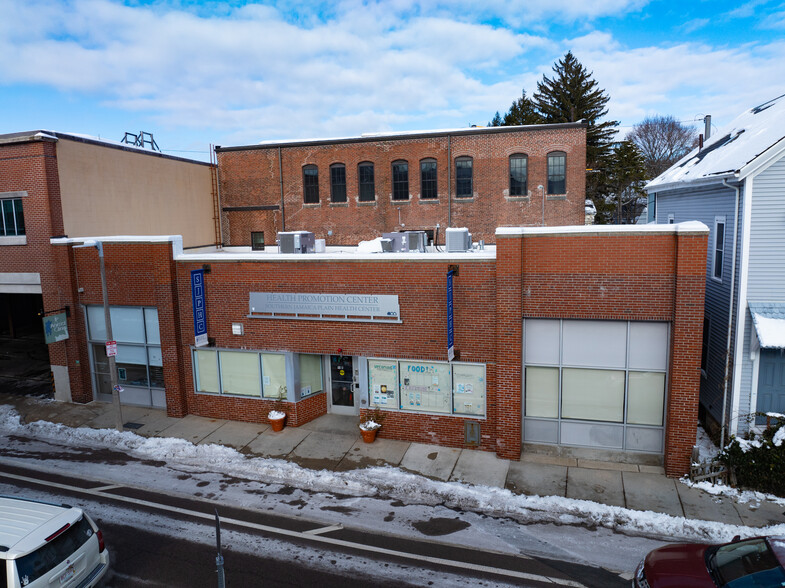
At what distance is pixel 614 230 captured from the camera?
1302 centimetres

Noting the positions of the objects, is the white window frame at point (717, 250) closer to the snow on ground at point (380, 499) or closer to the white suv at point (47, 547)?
the snow on ground at point (380, 499)

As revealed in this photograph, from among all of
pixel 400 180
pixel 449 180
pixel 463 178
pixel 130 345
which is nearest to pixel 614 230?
pixel 130 345

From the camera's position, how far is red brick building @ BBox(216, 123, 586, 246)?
3098cm

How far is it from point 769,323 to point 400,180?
23.3 m

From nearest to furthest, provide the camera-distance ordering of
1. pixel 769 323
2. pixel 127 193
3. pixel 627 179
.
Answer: pixel 769 323
pixel 127 193
pixel 627 179

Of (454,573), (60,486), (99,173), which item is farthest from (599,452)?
(99,173)

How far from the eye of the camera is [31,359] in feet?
85.1

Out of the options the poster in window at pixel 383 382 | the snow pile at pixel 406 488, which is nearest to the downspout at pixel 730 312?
the snow pile at pixel 406 488

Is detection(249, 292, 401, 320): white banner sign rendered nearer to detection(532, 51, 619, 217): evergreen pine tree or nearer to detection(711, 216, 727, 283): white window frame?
detection(711, 216, 727, 283): white window frame

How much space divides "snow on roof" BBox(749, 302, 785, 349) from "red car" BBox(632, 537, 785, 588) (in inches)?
247

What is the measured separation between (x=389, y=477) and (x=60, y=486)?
8.20 meters

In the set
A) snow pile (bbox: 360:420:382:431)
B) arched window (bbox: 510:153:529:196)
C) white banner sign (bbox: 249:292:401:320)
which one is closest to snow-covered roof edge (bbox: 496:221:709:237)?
white banner sign (bbox: 249:292:401:320)

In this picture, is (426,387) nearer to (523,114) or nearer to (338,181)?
(338,181)

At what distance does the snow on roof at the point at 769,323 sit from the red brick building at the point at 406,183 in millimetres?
18435
